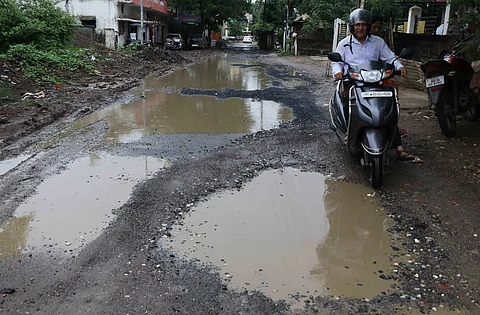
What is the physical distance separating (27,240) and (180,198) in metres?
1.38

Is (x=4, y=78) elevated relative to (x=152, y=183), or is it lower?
elevated

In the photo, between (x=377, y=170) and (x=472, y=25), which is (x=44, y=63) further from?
(x=377, y=170)

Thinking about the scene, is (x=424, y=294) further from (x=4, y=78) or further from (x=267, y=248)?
(x=4, y=78)

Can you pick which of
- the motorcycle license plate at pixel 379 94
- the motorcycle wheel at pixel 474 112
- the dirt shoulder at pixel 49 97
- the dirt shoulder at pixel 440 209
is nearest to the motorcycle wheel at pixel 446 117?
the dirt shoulder at pixel 440 209

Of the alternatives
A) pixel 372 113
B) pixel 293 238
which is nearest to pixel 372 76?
pixel 372 113

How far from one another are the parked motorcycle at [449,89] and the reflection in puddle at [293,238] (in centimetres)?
227

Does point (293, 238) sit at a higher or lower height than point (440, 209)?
lower

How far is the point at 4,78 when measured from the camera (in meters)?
10.2

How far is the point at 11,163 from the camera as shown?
17.5ft

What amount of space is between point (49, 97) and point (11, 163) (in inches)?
188

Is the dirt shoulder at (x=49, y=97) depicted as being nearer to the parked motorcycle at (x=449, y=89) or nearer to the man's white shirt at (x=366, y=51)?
the man's white shirt at (x=366, y=51)

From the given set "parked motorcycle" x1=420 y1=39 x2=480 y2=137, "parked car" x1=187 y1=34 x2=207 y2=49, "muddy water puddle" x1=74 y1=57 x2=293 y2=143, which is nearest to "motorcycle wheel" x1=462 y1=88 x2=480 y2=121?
"parked motorcycle" x1=420 y1=39 x2=480 y2=137

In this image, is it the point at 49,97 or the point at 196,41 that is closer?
the point at 49,97

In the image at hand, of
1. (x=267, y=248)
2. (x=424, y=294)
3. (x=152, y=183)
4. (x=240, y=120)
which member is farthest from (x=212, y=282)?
(x=240, y=120)
